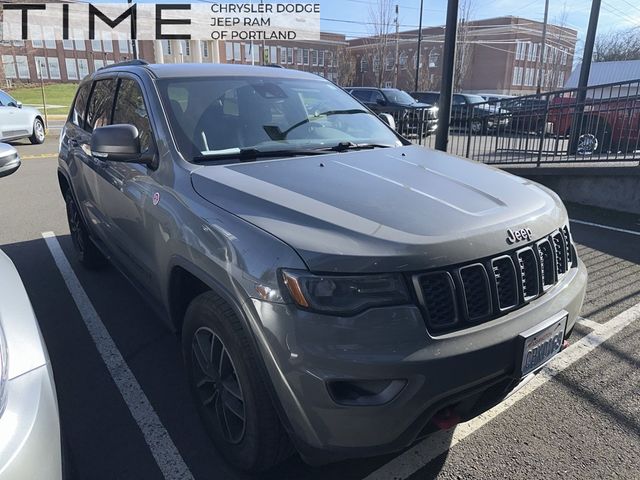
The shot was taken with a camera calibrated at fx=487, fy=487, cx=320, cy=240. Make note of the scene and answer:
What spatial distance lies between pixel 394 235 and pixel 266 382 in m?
0.77

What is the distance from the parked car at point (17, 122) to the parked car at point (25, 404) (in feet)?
46.8

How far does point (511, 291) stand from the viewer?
80.5 inches

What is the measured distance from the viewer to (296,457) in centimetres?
246

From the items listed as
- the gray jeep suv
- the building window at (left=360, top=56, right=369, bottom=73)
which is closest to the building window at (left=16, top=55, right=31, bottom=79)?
the building window at (left=360, top=56, right=369, bottom=73)

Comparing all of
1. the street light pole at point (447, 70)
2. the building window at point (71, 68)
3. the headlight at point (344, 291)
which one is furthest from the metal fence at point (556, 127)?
the building window at point (71, 68)

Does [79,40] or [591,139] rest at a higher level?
[79,40]

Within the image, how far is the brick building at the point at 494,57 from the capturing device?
2290 inches

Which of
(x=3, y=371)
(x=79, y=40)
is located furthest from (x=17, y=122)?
(x=79, y=40)

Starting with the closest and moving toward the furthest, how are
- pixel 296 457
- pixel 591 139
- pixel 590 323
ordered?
1. pixel 296 457
2. pixel 590 323
3. pixel 591 139

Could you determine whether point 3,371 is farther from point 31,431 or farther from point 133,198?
point 133,198

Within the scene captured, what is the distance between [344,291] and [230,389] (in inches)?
33.2

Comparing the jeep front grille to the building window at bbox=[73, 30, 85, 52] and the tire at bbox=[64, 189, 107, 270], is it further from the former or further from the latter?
the building window at bbox=[73, 30, 85, 52]

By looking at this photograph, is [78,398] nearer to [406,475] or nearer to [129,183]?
[129,183]

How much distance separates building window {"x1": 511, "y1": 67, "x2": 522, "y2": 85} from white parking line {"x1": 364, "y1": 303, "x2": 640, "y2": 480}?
66.0 meters
